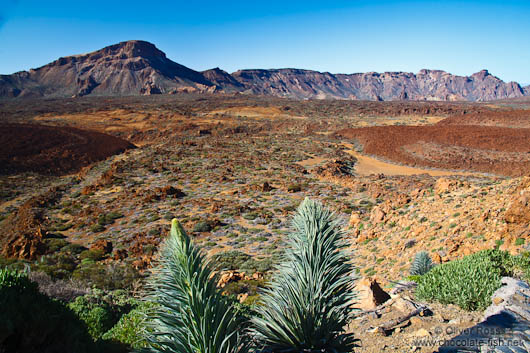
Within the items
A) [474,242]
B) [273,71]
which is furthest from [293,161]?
[273,71]

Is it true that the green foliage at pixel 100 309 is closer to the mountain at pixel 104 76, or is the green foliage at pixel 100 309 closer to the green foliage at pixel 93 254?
the green foliage at pixel 93 254

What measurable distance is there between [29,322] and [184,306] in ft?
4.27

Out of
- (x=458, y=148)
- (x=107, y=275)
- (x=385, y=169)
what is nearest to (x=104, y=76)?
(x=385, y=169)

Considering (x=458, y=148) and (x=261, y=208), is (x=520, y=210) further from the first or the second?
(x=458, y=148)

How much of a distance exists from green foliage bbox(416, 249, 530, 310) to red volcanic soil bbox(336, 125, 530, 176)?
18314 millimetres

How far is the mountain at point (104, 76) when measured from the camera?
106 metres

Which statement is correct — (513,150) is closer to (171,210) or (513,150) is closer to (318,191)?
(318,191)

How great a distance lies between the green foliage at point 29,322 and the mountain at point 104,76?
4330 inches

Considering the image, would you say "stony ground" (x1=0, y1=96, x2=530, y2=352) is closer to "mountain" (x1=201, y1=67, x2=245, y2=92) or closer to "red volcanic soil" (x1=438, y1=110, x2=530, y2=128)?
"red volcanic soil" (x1=438, y1=110, x2=530, y2=128)

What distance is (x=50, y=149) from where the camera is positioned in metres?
29.2

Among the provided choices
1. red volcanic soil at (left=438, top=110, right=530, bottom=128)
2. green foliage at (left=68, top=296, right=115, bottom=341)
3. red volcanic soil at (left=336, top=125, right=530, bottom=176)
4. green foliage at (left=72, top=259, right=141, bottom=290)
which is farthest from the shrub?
red volcanic soil at (left=438, top=110, right=530, bottom=128)

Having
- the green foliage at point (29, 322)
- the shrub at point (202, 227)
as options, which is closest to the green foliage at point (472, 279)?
the green foliage at point (29, 322)

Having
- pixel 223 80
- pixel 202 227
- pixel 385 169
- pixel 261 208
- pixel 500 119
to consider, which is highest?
pixel 223 80

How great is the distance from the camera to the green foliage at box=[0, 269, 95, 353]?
5.94 feet
